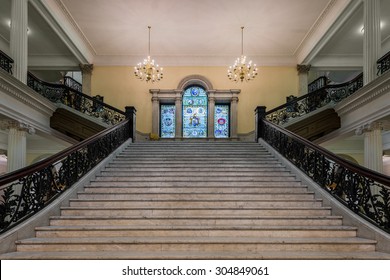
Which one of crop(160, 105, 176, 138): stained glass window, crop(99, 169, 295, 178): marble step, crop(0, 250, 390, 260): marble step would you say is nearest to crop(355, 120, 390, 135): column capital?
crop(99, 169, 295, 178): marble step

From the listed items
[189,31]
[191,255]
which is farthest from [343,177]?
[189,31]

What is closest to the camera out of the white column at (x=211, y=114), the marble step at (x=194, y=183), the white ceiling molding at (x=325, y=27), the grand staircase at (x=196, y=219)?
the grand staircase at (x=196, y=219)

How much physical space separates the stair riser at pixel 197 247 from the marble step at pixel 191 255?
88 mm

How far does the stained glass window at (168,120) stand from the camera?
15.2 meters

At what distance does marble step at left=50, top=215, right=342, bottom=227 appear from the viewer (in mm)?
4953

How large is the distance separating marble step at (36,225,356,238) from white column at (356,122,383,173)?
178 inches

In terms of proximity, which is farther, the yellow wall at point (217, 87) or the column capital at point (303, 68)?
the yellow wall at point (217, 87)

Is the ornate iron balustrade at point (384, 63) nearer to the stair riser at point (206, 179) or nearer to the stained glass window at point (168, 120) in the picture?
the stair riser at point (206, 179)

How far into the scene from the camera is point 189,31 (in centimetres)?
1247

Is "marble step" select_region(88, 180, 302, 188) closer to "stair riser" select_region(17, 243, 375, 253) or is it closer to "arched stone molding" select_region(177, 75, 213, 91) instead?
"stair riser" select_region(17, 243, 375, 253)

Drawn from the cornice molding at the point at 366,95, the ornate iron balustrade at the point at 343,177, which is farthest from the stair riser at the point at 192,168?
the cornice molding at the point at 366,95

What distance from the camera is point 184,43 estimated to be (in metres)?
13.6

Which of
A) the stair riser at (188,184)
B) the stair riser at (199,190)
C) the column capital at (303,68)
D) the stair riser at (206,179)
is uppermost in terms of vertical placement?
the column capital at (303,68)

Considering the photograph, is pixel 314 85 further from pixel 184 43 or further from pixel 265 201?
pixel 265 201
